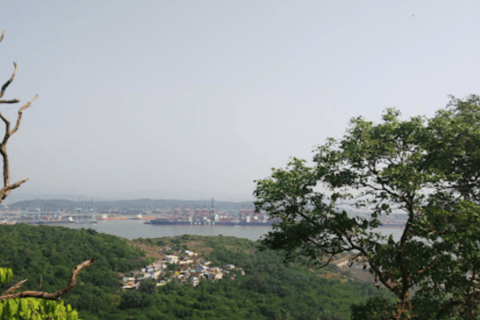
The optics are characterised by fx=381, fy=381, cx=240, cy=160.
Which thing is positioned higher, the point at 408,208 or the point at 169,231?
the point at 408,208

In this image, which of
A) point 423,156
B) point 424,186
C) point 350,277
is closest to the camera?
point 424,186

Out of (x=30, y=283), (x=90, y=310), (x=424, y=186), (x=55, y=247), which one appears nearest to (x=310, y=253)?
(x=424, y=186)

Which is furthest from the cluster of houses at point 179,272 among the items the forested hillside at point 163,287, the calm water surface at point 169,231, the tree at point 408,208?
the calm water surface at point 169,231

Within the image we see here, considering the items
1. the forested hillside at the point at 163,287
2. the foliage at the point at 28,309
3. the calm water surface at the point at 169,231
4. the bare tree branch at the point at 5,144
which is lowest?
the calm water surface at the point at 169,231

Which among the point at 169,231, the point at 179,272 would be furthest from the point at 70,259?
the point at 169,231

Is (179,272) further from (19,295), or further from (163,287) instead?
(19,295)

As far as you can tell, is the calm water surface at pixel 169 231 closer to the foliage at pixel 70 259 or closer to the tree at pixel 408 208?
the foliage at pixel 70 259

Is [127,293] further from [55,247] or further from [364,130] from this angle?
[364,130]
